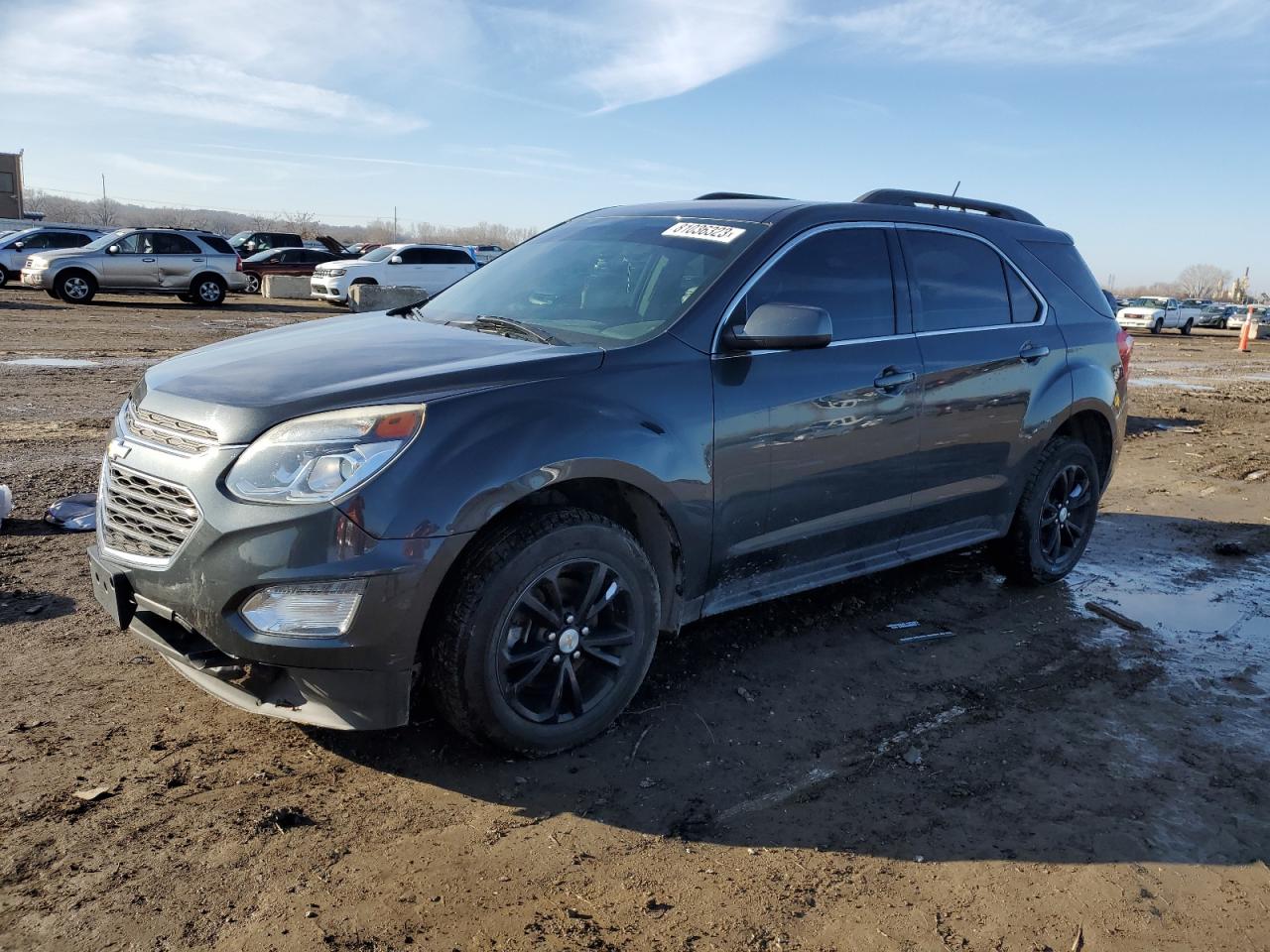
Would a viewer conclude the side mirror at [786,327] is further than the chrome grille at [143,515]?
Yes

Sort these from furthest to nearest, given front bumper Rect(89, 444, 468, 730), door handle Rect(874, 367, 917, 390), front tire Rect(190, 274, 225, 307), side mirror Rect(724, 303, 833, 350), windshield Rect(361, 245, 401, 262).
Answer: windshield Rect(361, 245, 401, 262)
front tire Rect(190, 274, 225, 307)
door handle Rect(874, 367, 917, 390)
side mirror Rect(724, 303, 833, 350)
front bumper Rect(89, 444, 468, 730)

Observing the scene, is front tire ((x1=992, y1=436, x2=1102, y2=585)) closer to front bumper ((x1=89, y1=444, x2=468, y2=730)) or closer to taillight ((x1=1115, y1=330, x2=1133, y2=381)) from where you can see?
taillight ((x1=1115, y1=330, x2=1133, y2=381))

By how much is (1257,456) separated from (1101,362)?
571cm

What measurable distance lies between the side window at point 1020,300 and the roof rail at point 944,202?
17.8 inches

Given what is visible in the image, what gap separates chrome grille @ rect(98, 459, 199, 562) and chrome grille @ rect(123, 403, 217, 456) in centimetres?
12

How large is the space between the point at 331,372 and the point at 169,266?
23.5 m

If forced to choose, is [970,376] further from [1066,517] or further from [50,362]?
[50,362]

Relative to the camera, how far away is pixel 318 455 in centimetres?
300

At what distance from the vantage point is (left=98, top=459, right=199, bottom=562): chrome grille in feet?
10.1

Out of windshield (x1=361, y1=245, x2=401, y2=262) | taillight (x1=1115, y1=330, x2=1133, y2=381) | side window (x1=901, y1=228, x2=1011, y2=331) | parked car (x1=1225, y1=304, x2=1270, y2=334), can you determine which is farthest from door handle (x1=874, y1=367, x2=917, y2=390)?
parked car (x1=1225, y1=304, x2=1270, y2=334)

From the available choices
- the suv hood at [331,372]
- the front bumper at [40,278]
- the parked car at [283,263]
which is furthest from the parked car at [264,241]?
the suv hood at [331,372]

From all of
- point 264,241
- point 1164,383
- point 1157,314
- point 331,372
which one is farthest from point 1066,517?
point 264,241

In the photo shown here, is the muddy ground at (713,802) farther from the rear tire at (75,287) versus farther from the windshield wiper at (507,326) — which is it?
the rear tire at (75,287)

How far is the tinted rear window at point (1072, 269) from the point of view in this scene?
5.54 metres
